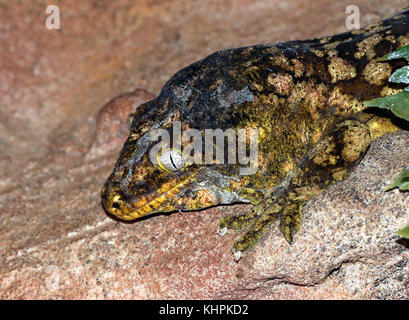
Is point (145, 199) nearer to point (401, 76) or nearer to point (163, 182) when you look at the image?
point (163, 182)

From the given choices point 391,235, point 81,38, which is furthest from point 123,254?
point 81,38

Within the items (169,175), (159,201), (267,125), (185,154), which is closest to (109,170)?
(159,201)

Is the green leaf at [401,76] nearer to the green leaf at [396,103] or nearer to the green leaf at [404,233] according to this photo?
the green leaf at [396,103]

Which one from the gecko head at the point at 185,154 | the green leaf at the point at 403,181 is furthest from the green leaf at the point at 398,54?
the gecko head at the point at 185,154

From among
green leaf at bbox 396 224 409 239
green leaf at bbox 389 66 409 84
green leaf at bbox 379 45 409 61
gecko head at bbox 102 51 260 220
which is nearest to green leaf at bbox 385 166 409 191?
green leaf at bbox 396 224 409 239

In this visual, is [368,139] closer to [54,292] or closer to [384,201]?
[384,201]

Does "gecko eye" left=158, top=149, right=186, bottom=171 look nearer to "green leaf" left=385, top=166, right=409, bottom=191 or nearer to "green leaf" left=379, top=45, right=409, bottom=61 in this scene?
"green leaf" left=385, top=166, right=409, bottom=191
